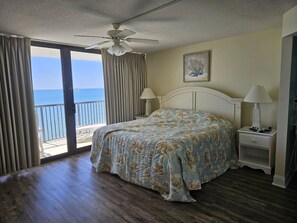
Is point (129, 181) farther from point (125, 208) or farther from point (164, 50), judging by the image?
point (164, 50)

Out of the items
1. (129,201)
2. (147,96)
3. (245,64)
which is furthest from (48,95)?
(245,64)

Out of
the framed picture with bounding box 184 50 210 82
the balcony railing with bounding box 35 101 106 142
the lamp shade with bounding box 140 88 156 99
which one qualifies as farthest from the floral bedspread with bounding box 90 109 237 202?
the balcony railing with bounding box 35 101 106 142

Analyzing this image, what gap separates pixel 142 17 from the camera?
8.49 feet

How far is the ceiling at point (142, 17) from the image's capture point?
218 cm

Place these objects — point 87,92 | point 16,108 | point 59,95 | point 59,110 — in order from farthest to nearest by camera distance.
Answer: point 87,92, point 59,110, point 59,95, point 16,108

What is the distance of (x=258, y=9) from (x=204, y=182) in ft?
7.85

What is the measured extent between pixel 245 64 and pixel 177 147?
90.6 inches

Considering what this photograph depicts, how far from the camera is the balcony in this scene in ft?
14.8

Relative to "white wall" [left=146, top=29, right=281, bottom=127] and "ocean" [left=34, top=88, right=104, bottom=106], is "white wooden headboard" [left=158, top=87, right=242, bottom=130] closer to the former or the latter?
"white wall" [left=146, top=29, right=281, bottom=127]

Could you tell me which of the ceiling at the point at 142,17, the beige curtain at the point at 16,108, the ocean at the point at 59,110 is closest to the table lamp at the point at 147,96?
the ocean at the point at 59,110

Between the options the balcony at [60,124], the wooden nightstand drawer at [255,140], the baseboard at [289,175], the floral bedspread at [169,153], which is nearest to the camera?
the floral bedspread at [169,153]

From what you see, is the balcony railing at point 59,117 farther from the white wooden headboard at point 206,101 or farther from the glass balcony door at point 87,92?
the white wooden headboard at point 206,101

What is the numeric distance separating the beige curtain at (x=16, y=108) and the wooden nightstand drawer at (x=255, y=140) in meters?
3.71

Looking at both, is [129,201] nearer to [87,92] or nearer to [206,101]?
[206,101]
